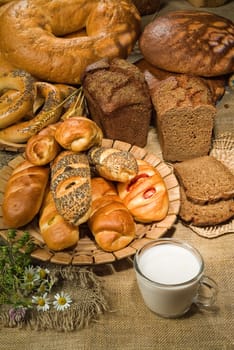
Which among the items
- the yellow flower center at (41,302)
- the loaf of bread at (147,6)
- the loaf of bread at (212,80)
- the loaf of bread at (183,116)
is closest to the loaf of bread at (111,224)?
the yellow flower center at (41,302)

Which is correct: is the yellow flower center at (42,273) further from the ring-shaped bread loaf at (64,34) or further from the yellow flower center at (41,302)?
the ring-shaped bread loaf at (64,34)

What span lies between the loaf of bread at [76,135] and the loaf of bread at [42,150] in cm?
3

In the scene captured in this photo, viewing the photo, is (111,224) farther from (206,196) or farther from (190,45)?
(190,45)

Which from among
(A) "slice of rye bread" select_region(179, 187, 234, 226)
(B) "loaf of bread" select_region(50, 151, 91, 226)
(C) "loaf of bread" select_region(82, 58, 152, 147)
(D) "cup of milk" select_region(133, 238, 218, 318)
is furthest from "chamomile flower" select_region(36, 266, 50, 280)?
(C) "loaf of bread" select_region(82, 58, 152, 147)

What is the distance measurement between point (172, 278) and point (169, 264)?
52 millimetres

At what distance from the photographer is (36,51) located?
2.31 metres

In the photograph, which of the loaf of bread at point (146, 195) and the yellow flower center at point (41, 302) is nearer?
the yellow flower center at point (41, 302)

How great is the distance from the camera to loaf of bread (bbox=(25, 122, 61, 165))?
5.42 feet

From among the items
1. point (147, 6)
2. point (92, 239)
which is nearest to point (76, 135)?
point (92, 239)

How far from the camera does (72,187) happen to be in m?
1.48

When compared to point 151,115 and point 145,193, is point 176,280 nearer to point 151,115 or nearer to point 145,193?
point 145,193

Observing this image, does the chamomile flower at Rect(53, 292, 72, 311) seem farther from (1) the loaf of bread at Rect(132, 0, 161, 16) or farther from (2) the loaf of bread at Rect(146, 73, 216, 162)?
→ (1) the loaf of bread at Rect(132, 0, 161, 16)

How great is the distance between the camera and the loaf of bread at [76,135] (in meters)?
1.64

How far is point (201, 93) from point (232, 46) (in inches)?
18.2
